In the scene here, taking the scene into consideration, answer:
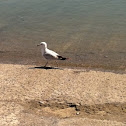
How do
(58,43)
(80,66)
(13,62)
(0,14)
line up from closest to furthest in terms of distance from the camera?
(80,66)
(13,62)
(58,43)
(0,14)

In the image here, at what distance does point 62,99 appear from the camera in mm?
6660

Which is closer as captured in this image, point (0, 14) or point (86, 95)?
point (86, 95)

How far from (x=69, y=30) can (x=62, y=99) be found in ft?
22.9

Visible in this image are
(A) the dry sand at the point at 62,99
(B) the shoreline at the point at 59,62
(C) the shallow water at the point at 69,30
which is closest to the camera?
(A) the dry sand at the point at 62,99

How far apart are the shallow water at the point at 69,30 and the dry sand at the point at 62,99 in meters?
2.14

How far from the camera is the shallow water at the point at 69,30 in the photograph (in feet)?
35.3

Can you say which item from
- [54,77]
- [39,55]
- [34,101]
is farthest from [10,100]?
[39,55]

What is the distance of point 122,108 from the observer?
627 centimetres

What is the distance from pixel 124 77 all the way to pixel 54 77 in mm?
2158

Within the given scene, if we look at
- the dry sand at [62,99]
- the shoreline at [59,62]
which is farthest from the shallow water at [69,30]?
the dry sand at [62,99]

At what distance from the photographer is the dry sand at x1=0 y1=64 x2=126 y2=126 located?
19.2 ft

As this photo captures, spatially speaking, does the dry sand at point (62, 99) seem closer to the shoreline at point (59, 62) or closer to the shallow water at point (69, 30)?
the shoreline at point (59, 62)

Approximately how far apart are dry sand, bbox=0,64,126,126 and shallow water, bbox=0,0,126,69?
7.03 ft

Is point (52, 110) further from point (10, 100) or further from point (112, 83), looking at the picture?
point (112, 83)
